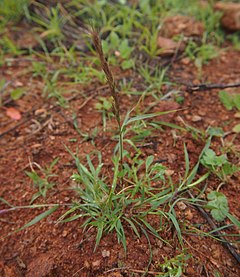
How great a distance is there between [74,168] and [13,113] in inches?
23.5

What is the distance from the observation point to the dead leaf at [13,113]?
176 cm

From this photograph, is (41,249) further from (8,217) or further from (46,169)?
(46,169)

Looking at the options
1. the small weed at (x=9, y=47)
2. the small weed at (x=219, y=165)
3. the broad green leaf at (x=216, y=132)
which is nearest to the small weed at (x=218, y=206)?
the small weed at (x=219, y=165)

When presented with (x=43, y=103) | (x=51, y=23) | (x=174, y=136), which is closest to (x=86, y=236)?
(x=174, y=136)

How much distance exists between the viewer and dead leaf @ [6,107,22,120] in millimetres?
1757

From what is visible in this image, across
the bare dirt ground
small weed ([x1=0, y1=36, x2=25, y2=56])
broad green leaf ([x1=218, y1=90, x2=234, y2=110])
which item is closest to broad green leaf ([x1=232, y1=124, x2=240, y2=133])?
the bare dirt ground

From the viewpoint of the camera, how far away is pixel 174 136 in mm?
1517

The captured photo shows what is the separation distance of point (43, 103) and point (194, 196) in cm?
104

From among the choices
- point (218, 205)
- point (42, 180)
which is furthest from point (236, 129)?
point (42, 180)

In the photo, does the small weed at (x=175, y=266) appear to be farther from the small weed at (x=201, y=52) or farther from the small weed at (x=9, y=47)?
the small weed at (x=9, y=47)

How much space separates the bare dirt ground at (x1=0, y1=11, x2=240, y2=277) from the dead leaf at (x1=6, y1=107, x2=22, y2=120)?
30 mm

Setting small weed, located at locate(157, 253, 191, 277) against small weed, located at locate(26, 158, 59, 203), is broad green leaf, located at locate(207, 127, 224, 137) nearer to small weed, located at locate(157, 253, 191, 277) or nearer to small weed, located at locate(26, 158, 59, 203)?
small weed, located at locate(157, 253, 191, 277)

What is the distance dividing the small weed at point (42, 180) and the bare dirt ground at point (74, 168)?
0.03 meters

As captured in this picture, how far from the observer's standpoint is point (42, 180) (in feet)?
4.55
